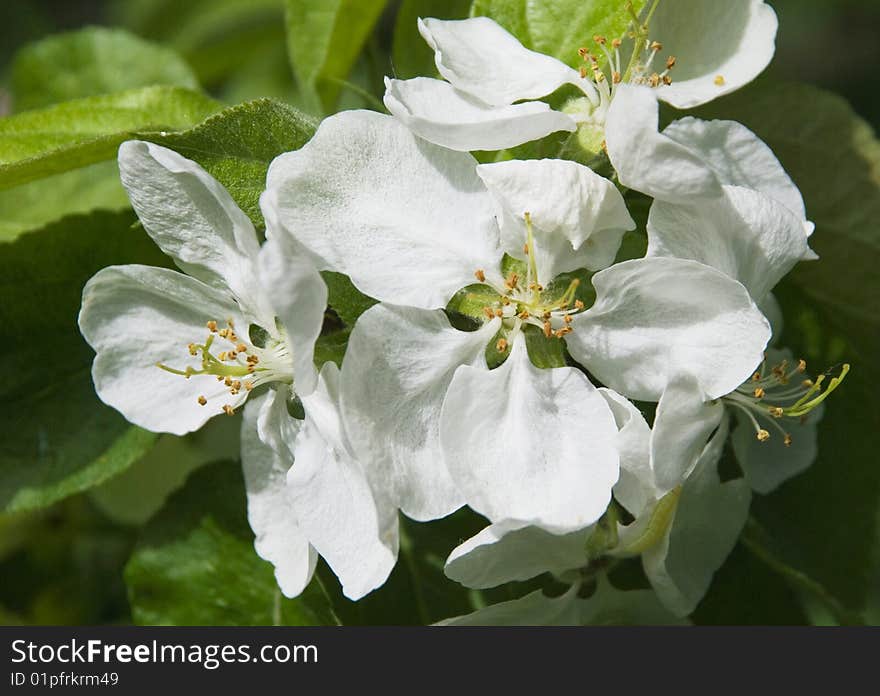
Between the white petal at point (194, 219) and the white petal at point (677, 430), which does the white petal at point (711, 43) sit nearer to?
the white petal at point (677, 430)

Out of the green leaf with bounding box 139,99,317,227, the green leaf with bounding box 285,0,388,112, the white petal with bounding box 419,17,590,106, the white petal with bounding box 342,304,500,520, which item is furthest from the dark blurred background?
the white petal with bounding box 342,304,500,520

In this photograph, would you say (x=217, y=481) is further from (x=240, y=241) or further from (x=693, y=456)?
(x=693, y=456)

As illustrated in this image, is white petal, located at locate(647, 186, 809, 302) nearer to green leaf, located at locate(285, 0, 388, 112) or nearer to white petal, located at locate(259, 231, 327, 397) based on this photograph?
white petal, located at locate(259, 231, 327, 397)

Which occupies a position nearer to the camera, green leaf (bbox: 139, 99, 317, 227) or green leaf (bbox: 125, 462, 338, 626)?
green leaf (bbox: 139, 99, 317, 227)

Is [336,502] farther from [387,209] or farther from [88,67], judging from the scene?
[88,67]

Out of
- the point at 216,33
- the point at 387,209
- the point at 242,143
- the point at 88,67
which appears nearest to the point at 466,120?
the point at 387,209

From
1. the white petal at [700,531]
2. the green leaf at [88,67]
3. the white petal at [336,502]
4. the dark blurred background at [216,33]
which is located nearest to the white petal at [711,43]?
the white petal at [700,531]

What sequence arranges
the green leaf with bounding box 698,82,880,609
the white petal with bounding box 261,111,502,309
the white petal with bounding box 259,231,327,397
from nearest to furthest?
the white petal with bounding box 259,231,327,397 → the white petal with bounding box 261,111,502,309 → the green leaf with bounding box 698,82,880,609
